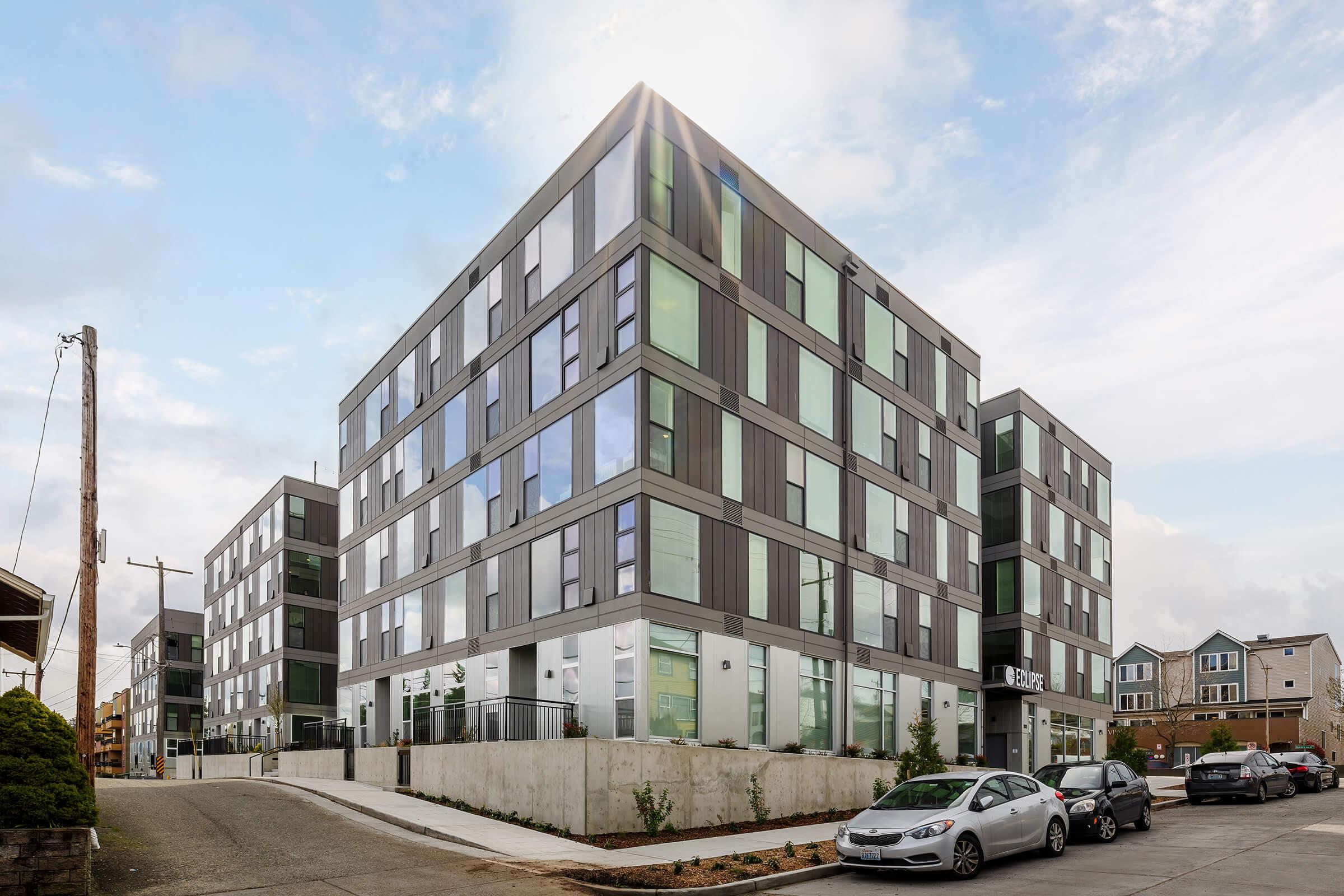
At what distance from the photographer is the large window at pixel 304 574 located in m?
52.3

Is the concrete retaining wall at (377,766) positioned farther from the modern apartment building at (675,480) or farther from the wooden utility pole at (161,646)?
the wooden utility pole at (161,646)

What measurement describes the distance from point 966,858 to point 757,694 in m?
10.9

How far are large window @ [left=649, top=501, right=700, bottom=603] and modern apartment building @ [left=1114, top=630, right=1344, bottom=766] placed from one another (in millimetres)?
63462

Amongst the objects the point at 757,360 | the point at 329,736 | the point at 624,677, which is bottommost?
the point at 329,736

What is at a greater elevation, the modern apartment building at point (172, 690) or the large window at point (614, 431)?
the large window at point (614, 431)

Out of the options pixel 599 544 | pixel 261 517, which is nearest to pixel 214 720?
pixel 261 517

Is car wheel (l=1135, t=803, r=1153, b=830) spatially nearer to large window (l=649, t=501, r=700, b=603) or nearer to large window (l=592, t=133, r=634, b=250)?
large window (l=649, t=501, r=700, b=603)

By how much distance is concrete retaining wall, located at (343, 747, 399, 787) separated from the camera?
96.4 ft

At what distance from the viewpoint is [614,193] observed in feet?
85.3

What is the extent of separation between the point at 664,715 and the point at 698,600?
9.13ft

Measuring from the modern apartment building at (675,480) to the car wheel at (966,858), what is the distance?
8.30m

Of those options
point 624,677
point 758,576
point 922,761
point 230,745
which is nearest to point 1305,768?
point 922,761

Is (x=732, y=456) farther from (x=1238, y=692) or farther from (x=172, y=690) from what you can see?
(x=1238, y=692)

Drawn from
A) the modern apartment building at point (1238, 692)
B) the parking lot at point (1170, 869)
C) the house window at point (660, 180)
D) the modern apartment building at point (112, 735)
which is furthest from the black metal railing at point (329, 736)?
the modern apartment building at point (112, 735)
